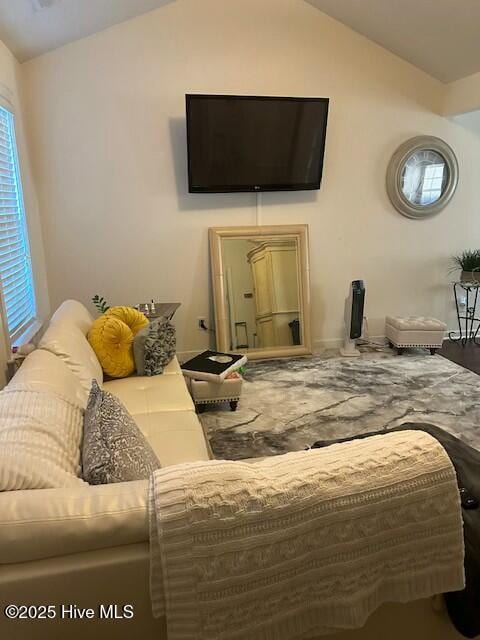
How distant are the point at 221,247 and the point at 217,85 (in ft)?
4.37

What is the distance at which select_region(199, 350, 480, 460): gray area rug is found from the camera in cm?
295

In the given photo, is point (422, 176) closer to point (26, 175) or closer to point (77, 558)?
point (26, 175)

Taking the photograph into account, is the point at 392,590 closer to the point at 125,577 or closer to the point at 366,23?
the point at 125,577

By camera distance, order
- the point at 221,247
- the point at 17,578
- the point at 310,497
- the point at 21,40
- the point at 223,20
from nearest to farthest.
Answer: the point at 17,578
the point at 310,497
the point at 21,40
the point at 223,20
the point at 221,247

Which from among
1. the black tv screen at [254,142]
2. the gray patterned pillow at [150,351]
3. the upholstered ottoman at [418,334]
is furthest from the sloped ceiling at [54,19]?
the upholstered ottoman at [418,334]

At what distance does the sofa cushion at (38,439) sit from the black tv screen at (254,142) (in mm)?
2678

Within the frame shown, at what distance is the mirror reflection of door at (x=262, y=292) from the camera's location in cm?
425

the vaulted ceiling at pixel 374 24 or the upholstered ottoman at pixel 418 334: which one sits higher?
the vaulted ceiling at pixel 374 24

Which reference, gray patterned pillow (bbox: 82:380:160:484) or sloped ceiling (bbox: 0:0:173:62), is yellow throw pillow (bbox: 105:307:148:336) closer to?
gray patterned pillow (bbox: 82:380:160:484)

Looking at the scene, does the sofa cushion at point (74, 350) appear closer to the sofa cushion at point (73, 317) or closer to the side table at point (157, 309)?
the sofa cushion at point (73, 317)

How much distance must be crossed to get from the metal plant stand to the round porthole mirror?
2.86 feet

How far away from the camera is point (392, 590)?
1.15m

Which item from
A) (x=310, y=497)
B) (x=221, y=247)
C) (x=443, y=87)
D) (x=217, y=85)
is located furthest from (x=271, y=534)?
(x=443, y=87)

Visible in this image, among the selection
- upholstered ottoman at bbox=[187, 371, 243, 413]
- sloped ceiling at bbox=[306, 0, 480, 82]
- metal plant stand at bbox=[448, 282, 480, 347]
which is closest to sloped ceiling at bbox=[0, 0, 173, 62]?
sloped ceiling at bbox=[306, 0, 480, 82]
